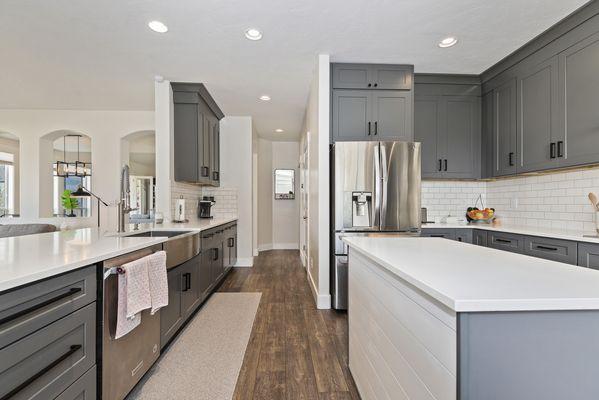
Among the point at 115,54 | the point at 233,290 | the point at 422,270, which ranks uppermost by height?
the point at 115,54

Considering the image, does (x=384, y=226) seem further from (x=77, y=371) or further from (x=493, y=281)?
(x=77, y=371)

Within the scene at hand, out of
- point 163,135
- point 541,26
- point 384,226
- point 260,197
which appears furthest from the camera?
point 260,197

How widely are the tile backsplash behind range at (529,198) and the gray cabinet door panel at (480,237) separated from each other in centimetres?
52

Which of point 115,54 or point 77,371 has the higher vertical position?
point 115,54

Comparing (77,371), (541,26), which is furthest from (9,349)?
(541,26)

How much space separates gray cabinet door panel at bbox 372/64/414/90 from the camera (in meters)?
3.17

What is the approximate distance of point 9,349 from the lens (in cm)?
90

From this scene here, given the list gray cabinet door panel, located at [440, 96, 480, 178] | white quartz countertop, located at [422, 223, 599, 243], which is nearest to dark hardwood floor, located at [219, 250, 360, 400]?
white quartz countertop, located at [422, 223, 599, 243]

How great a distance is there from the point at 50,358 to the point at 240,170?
13.3 feet

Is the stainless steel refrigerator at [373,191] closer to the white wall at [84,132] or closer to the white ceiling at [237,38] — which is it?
the white ceiling at [237,38]

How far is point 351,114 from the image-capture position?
317 centimetres

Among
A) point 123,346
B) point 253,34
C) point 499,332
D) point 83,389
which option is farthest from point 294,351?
point 253,34

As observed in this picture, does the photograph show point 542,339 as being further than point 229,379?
No

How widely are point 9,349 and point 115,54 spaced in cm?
297
